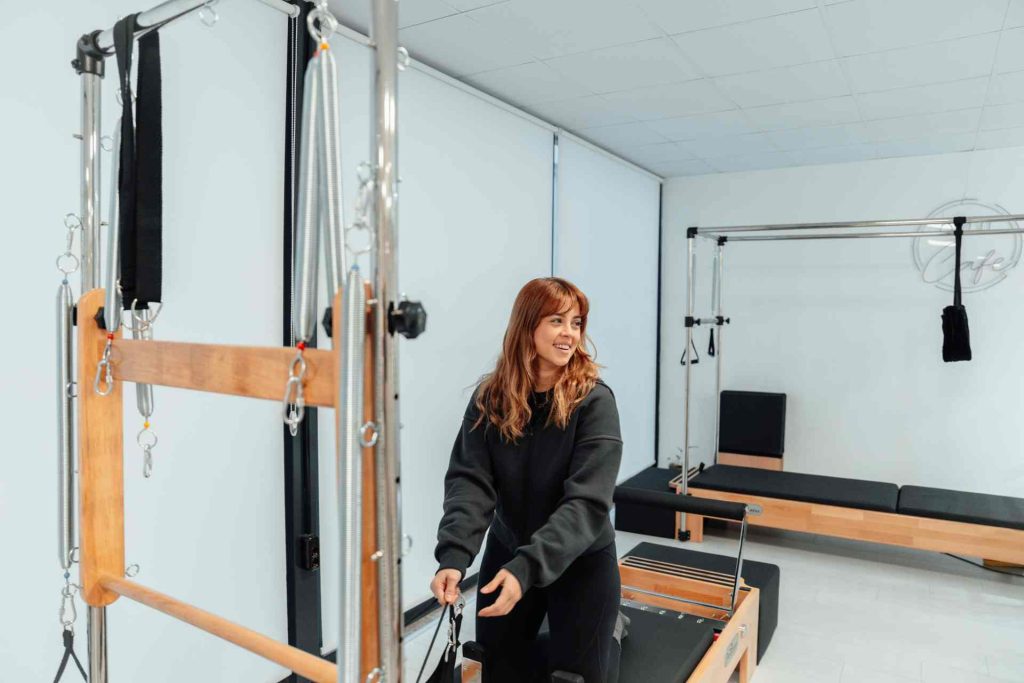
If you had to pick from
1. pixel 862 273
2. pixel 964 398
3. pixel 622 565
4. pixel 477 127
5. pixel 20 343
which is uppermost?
pixel 477 127

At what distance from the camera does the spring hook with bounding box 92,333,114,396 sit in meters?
1.31

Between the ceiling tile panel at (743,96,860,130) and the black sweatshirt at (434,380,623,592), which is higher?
the ceiling tile panel at (743,96,860,130)

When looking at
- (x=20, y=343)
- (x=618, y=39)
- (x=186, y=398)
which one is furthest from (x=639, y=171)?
(x=20, y=343)

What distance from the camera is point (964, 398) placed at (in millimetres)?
4836

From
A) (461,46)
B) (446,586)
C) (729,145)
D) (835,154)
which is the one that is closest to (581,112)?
(461,46)

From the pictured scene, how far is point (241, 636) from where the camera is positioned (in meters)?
1.13

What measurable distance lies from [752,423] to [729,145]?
1.89m

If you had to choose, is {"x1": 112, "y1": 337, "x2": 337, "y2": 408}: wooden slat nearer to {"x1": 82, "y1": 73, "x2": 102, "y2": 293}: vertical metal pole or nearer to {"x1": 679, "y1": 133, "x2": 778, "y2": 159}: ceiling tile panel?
{"x1": 82, "y1": 73, "x2": 102, "y2": 293}: vertical metal pole

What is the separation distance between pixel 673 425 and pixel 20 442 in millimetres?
4824

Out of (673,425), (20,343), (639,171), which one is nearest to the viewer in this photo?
(20,343)

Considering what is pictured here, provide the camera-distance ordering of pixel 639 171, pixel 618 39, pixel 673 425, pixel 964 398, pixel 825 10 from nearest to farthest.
A: pixel 825 10
pixel 618 39
pixel 964 398
pixel 639 171
pixel 673 425

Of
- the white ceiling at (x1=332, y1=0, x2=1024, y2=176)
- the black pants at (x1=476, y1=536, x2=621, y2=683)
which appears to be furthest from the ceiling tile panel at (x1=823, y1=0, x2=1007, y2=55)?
the black pants at (x1=476, y1=536, x2=621, y2=683)

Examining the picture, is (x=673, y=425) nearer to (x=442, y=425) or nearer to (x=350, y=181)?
(x=442, y=425)

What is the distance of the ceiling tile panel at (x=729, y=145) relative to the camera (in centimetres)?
452
